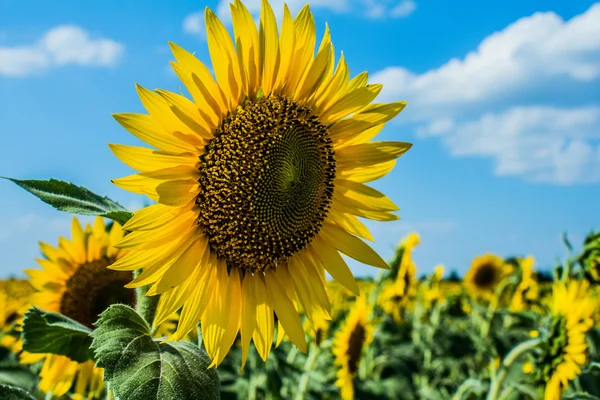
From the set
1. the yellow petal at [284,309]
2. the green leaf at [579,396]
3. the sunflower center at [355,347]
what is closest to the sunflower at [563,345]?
the green leaf at [579,396]

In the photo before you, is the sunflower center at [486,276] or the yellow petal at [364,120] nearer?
the yellow petal at [364,120]

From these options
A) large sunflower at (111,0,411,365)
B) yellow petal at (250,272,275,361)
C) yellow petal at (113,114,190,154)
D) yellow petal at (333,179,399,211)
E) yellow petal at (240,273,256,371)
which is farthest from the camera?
yellow petal at (333,179,399,211)

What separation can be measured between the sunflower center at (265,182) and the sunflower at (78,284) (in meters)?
1.24

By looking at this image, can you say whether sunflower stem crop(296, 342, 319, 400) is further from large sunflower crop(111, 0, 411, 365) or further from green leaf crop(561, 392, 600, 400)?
large sunflower crop(111, 0, 411, 365)

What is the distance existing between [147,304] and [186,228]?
31cm

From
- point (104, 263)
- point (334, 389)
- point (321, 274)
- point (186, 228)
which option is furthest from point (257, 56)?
point (334, 389)

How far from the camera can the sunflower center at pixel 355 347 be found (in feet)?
19.2

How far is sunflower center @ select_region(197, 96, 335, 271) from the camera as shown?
248cm

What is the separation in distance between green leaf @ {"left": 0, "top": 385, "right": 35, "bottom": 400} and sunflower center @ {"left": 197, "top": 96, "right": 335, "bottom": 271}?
922 mm

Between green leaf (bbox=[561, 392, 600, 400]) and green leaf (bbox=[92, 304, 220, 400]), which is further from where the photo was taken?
green leaf (bbox=[561, 392, 600, 400])

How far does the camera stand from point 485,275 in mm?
12031

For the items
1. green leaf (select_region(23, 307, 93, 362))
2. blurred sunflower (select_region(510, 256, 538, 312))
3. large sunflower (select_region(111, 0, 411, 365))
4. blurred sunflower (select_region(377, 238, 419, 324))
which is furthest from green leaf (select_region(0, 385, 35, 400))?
blurred sunflower (select_region(510, 256, 538, 312))

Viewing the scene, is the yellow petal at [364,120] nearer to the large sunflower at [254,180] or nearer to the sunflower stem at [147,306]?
the large sunflower at [254,180]

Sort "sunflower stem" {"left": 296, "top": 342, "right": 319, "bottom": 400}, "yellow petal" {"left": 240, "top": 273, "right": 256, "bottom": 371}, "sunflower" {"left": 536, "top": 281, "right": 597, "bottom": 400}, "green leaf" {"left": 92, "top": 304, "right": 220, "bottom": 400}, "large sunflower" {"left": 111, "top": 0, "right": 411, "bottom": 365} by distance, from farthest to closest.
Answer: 1. "sunflower stem" {"left": 296, "top": 342, "right": 319, "bottom": 400}
2. "sunflower" {"left": 536, "top": 281, "right": 597, "bottom": 400}
3. "yellow petal" {"left": 240, "top": 273, "right": 256, "bottom": 371}
4. "large sunflower" {"left": 111, "top": 0, "right": 411, "bottom": 365}
5. "green leaf" {"left": 92, "top": 304, "right": 220, "bottom": 400}
